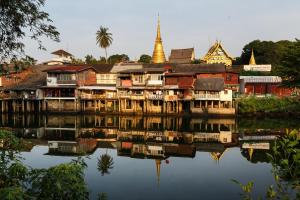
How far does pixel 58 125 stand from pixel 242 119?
24623 mm

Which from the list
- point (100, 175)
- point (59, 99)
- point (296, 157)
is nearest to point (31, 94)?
point (59, 99)

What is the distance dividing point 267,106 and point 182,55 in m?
35.3

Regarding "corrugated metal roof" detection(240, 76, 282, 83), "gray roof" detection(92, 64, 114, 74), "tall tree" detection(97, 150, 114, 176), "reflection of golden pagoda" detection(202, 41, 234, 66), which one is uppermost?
"reflection of golden pagoda" detection(202, 41, 234, 66)

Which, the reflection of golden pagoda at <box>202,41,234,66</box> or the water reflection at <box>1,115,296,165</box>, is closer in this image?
the water reflection at <box>1,115,296,165</box>

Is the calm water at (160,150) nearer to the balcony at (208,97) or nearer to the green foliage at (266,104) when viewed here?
the green foliage at (266,104)

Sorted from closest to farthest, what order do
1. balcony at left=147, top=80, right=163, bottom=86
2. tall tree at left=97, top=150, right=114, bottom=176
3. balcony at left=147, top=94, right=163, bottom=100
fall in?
tall tree at left=97, top=150, right=114, bottom=176 → balcony at left=147, top=94, right=163, bottom=100 → balcony at left=147, top=80, right=163, bottom=86

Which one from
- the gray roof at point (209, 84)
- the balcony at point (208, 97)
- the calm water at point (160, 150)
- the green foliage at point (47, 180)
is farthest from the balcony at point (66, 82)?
the green foliage at point (47, 180)

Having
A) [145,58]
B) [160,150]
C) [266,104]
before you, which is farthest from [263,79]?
[145,58]

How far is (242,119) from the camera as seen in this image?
4556cm

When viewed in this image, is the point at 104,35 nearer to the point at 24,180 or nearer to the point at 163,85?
the point at 163,85

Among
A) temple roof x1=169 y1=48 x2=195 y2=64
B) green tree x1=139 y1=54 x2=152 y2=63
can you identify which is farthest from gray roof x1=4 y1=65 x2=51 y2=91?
green tree x1=139 y1=54 x2=152 y2=63

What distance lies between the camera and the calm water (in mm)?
17981

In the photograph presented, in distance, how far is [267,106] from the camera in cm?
4803

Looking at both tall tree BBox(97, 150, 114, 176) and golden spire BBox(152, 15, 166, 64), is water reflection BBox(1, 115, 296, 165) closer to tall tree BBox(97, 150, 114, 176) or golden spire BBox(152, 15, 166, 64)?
tall tree BBox(97, 150, 114, 176)
